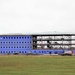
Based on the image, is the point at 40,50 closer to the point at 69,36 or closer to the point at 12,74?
the point at 69,36

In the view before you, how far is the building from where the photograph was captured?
367ft

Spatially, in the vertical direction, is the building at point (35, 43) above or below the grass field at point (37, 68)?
below

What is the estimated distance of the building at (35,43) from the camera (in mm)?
111875

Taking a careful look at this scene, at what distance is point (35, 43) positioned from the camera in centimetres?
11569

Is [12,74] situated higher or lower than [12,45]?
higher

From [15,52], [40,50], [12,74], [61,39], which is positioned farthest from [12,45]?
[12,74]

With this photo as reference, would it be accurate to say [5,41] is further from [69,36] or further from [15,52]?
[69,36]

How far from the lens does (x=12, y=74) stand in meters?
24.1

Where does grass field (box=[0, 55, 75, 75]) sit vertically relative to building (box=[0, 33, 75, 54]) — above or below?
above

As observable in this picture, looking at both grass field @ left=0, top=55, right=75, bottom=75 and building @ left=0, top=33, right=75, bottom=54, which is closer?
grass field @ left=0, top=55, right=75, bottom=75

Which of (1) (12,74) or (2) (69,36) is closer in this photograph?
(1) (12,74)

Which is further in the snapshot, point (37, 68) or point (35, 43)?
point (35, 43)

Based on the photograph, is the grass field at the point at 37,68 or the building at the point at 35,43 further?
the building at the point at 35,43

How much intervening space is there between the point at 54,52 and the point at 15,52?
1609cm
